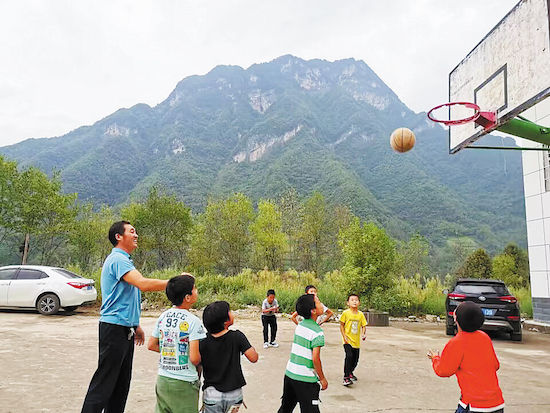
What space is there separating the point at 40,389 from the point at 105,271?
2.77m

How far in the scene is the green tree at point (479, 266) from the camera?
27.0 m

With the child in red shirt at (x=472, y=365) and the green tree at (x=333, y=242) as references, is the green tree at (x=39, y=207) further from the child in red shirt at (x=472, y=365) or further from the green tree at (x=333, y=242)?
the child in red shirt at (x=472, y=365)

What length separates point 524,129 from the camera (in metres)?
7.51

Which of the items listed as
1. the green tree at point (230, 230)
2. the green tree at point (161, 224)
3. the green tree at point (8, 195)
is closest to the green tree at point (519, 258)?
the green tree at point (230, 230)

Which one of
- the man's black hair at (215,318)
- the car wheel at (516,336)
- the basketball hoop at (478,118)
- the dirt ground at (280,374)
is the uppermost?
the basketball hoop at (478,118)

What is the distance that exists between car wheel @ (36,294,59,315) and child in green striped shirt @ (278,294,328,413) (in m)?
11.2

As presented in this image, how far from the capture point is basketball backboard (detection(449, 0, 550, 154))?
21.6 feet

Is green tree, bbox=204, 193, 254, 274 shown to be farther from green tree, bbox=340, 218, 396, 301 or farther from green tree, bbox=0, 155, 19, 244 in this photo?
green tree, bbox=340, 218, 396, 301

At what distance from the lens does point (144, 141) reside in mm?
101188

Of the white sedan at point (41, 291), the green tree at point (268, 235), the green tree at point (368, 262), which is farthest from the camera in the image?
the green tree at point (268, 235)

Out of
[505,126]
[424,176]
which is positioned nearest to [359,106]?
[424,176]

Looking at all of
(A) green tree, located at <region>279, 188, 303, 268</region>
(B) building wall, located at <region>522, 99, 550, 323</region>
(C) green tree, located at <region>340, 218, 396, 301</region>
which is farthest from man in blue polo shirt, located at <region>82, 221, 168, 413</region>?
(A) green tree, located at <region>279, 188, 303, 268</region>

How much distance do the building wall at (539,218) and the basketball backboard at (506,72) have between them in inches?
278

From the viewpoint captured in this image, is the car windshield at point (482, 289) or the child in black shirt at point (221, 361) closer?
the child in black shirt at point (221, 361)
